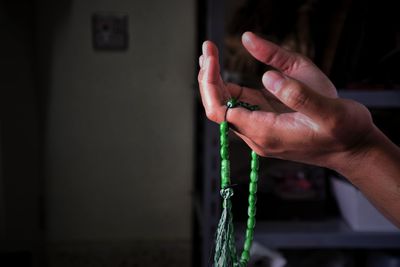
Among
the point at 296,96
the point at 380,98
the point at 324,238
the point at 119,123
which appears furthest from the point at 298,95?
the point at 119,123

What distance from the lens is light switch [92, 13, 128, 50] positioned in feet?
4.74

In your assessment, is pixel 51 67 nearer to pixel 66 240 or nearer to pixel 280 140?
pixel 66 240

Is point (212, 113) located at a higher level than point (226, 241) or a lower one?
higher

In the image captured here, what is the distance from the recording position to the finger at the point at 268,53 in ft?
1.72

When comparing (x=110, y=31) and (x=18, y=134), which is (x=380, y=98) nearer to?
(x=110, y=31)

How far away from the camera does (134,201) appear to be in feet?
5.13

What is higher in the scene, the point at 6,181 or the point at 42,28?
the point at 42,28

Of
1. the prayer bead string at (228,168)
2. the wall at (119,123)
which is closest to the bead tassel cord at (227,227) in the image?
the prayer bead string at (228,168)

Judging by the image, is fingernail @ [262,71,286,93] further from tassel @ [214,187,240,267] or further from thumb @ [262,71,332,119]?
tassel @ [214,187,240,267]

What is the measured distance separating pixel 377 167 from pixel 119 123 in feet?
3.71

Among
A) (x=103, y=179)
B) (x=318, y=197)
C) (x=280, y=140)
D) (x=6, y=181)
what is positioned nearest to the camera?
(x=280, y=140)

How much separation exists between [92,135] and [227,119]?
1086mm

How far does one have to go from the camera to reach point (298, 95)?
0.41m

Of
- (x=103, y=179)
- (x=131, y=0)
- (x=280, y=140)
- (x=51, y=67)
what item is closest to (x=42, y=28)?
(x=51, y=67)
